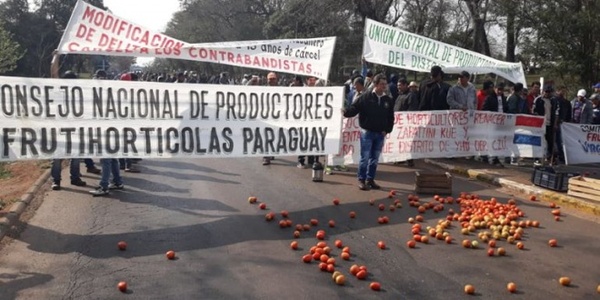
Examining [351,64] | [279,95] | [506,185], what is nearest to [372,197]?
[279,95]

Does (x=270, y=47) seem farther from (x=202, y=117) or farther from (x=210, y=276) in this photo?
(x=210, y=276)

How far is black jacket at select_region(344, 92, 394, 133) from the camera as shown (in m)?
9.38

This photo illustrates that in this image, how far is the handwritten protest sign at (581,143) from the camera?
1252 centimetres

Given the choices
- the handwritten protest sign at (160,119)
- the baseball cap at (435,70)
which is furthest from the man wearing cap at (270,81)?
the baseball cap at (435,70)

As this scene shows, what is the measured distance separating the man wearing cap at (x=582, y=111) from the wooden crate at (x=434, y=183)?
20.8 feet

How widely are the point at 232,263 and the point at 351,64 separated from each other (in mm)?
51737

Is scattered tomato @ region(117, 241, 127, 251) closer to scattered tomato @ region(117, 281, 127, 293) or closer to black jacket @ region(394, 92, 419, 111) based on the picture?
scattered tomato @ region(117, 281, 127, 293)

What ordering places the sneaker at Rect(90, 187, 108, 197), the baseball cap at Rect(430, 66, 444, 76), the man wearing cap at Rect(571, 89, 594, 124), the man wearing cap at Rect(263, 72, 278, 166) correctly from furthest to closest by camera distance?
the man wearing cap at Rect(571, 89, 594, 124) → the baseball cap at Rect(430, 66, 444, 76) → the man wearing cap at Rect(263, 72, 278, 166) → the sneaker at Rect(90, 187, 108, 197)

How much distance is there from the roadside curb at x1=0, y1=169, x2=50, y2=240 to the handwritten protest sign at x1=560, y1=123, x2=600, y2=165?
10993 millimetres

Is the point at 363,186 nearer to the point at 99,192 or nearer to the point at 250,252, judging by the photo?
the point at 250,252

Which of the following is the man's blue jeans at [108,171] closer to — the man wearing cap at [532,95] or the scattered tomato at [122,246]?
the scattered tomato at [122,246]

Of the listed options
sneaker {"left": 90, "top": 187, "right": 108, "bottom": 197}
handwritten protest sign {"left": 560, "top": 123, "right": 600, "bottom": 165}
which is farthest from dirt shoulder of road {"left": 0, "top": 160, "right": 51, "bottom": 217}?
handwritten protest sign {"left": 560, "top": 123, "right": 600, "bottom": 165}

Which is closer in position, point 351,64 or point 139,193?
point 139,193

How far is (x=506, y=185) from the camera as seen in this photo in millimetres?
10328
